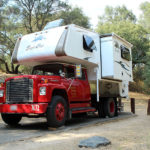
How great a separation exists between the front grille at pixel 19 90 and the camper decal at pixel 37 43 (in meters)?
1.74

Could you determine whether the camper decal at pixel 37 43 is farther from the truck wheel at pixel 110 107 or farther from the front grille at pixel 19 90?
the truck wheel at pixel 110 107

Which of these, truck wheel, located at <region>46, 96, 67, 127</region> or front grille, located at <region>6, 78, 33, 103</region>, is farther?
front grille, located at <region>6, 78, 33, 103</region>

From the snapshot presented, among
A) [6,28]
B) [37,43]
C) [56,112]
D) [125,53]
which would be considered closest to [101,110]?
[125,53]

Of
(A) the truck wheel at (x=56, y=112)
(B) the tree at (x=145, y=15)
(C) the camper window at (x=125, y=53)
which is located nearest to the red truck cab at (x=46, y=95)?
(A) the truck wheel at (x=56, y=112)

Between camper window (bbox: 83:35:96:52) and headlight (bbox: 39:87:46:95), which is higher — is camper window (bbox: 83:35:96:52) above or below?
above

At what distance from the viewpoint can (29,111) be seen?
7.48 metres

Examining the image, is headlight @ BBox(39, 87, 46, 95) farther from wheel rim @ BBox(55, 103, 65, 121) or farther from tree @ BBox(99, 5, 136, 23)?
tree @ BBox(99, 5, 136, 23)

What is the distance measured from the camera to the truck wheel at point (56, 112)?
24.6 ft

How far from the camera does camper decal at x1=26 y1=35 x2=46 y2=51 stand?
355 inches

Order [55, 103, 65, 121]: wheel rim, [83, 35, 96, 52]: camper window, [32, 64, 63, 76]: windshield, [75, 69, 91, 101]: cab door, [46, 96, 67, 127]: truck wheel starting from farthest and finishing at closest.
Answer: [83, 35, 96, 52]: camper window → [75, 69, 91, 101]: cab door → [32, 64, 63, 76]: windshield → [55, 103, 65, 121]: wheel rim → [46, 96, 67, 127]: truck wheel

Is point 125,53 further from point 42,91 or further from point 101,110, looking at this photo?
point 42,91

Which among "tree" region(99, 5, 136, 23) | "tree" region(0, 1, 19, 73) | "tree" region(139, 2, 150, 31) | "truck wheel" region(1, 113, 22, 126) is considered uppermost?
A: "tree" region(99, 5, 136, 23)

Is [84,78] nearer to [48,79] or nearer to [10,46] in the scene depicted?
[48,79]

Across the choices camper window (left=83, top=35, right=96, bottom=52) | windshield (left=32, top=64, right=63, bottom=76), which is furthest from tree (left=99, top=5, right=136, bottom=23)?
windshield (left=32, top=64, right=63, bottom=76)
